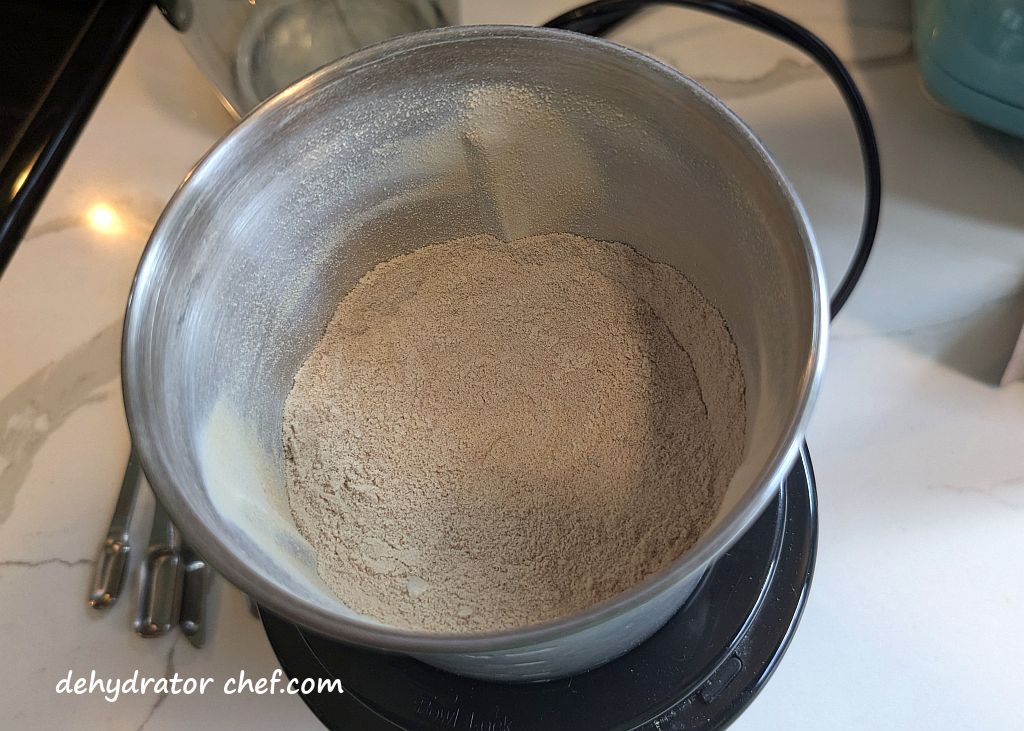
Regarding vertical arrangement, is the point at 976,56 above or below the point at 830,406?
above

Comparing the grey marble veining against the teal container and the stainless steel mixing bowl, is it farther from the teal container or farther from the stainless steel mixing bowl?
the teal container

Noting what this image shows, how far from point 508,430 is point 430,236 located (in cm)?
15

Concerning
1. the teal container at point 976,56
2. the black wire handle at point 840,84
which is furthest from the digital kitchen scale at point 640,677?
the teal container at point 976,56

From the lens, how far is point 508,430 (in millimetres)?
503

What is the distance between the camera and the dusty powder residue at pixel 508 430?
43cm

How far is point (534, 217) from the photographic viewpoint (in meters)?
0.55

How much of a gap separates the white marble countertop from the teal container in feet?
0.19

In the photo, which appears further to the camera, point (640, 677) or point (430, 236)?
point (430, 236)

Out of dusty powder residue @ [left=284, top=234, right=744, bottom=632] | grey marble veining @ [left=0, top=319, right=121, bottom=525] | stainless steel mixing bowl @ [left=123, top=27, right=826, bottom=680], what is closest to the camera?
stainless steel mixing bowl @ [left=123, top=27, right=826, bottom=680]

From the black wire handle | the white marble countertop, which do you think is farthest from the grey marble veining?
the black wire handle

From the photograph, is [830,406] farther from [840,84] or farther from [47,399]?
[47,399]

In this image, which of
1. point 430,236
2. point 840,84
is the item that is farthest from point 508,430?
point 840,84

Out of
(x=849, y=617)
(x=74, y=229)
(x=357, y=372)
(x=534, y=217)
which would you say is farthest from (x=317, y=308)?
(x=849, y=617)

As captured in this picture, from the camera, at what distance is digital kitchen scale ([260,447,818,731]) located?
411 millimetres
